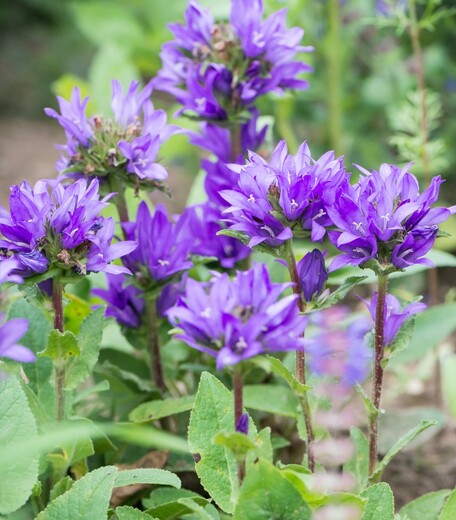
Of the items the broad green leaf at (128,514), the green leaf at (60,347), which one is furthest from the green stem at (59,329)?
the broad green leaf at (128,514)

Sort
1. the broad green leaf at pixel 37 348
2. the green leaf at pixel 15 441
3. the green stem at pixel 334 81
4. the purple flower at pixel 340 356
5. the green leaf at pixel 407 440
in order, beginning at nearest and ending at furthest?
1. the green leaf at pixel 15 441
2. the green leaf at pixel 407 440
3. the purple flower at pixel 340 356
4. the broad green leaf at pixel 37 348
5. the green stem at pixel 334 81

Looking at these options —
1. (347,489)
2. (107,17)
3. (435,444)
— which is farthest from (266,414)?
(107,17)

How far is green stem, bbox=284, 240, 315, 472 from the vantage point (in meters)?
1.42

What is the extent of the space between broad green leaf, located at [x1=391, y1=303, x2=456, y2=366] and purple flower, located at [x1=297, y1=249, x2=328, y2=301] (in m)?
0.77

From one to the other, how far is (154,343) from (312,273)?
0.53 m

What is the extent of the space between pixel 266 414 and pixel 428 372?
2.81ft

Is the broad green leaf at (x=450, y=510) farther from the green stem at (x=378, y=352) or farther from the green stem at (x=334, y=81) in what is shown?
the green stem at (x=334, y=81)

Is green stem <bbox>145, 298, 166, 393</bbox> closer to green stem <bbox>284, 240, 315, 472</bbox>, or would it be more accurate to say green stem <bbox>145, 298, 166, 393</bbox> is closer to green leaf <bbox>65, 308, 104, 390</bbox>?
green leaf <bbox>65, 308, 104, 390</bbox>

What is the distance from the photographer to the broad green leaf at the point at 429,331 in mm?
2162

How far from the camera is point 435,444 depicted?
244 centimetres

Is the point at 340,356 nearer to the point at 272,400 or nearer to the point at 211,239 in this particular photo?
the point at 272,400

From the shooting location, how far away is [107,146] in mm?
1682

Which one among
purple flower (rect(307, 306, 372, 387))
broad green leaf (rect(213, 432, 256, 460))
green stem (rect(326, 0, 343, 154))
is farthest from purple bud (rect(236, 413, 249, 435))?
green stem (rect(326, 0, 343, 154))

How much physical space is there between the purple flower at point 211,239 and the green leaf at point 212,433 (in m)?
0.50
